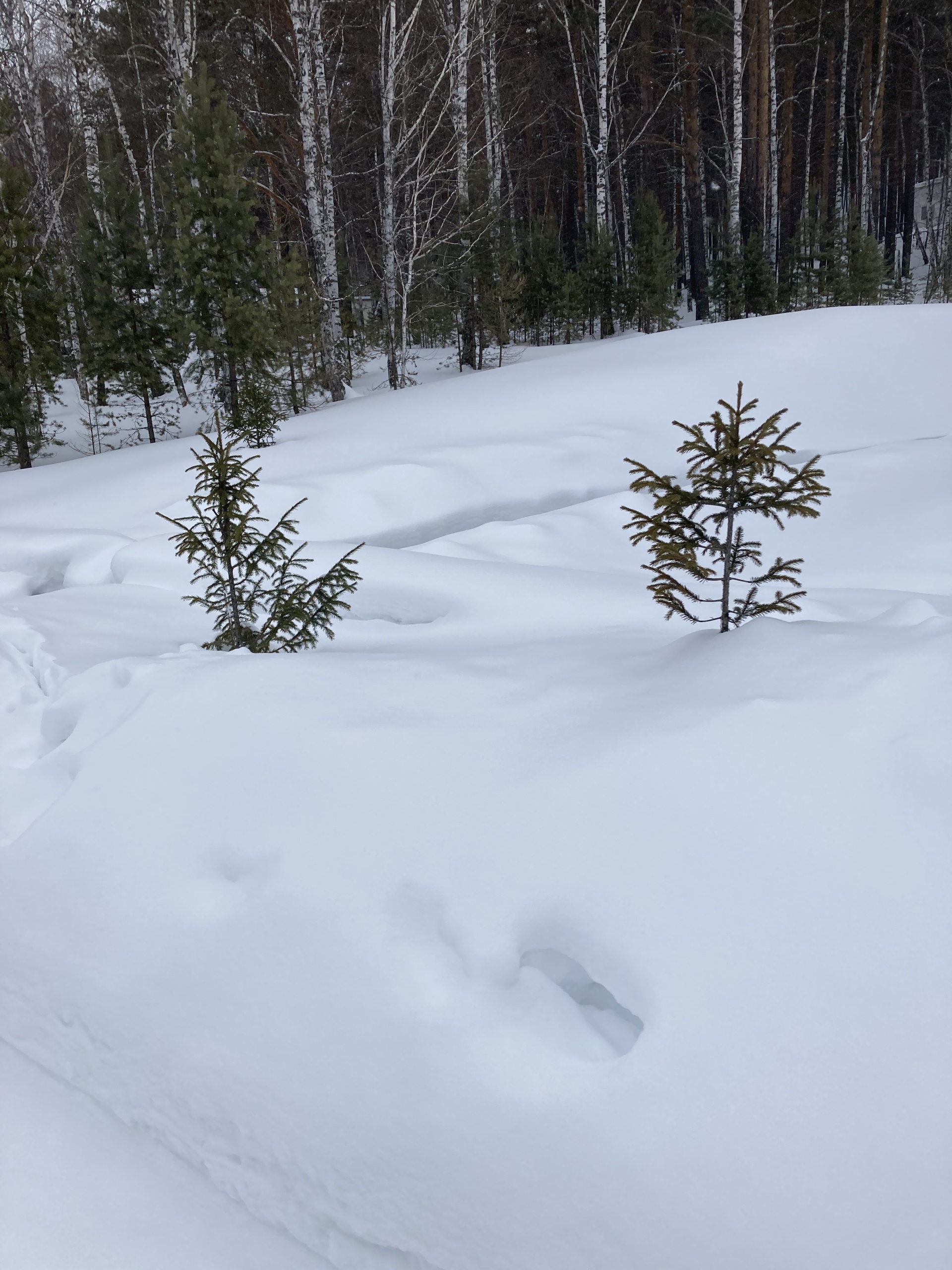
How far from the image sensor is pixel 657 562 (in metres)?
3.63

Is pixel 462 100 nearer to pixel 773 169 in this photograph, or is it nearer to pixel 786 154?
pixel 773 169

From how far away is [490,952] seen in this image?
7.43ft

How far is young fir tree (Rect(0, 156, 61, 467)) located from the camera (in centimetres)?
1195

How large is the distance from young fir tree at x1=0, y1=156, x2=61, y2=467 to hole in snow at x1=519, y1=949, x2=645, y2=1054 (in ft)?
43.2

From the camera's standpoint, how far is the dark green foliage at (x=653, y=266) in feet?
56.3

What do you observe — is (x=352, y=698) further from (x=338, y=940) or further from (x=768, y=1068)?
(x=768, y=1068)

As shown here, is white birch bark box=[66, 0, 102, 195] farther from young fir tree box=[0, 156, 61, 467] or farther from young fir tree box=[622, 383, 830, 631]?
young fir tree box=[622, 383, 830, 631]

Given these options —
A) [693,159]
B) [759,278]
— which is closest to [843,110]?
[693,159]

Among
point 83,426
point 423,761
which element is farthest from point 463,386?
point 83,426

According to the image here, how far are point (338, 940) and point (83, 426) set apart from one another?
1800 cm

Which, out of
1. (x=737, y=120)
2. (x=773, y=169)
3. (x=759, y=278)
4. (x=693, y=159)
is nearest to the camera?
(x=737, y=120)

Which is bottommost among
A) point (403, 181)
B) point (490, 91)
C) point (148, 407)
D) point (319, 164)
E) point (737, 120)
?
point (148, 407)

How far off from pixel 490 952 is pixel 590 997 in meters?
0.31

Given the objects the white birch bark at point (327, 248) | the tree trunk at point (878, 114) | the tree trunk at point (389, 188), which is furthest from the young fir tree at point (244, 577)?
the tree trunk at point (878, 114)
